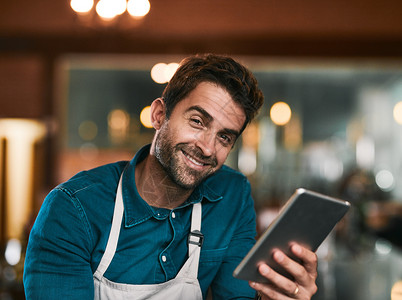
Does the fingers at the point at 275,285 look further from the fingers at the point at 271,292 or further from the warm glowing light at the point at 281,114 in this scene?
the warm glowing light at the point at 281,114

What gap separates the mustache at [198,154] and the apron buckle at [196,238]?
7.7 inches

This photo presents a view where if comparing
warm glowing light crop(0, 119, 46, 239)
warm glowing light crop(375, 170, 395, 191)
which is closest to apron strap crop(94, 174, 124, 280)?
warm glowing light crop(0, 119, 46, 239)

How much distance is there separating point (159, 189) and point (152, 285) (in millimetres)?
256

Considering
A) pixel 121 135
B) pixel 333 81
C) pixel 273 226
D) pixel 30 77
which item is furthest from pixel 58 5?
pixel 273 226

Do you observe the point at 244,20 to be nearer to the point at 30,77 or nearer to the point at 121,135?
the point at 121,135

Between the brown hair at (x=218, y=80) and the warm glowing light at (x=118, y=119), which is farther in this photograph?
the warm glowing light at (x=118, y=119)

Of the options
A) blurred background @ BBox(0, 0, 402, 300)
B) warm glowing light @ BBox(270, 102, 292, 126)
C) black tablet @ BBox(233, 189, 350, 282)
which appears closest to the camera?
black tablet @ BBox(233, 189, 350, 282)

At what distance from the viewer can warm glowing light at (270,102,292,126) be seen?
6051 mm

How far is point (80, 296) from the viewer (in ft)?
3.64

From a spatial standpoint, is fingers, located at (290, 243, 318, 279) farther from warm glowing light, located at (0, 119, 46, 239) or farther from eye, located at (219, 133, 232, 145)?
warm glowing light, located at (0, 119, 46, 239)

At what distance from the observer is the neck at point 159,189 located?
4.22ft

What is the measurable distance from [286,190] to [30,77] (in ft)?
11.0

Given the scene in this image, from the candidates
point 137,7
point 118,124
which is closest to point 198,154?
point 137,7

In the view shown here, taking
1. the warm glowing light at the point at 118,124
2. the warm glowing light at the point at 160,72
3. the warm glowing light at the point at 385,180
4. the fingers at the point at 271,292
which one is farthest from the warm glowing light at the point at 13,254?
the warm glowing light at the point at 385,180
